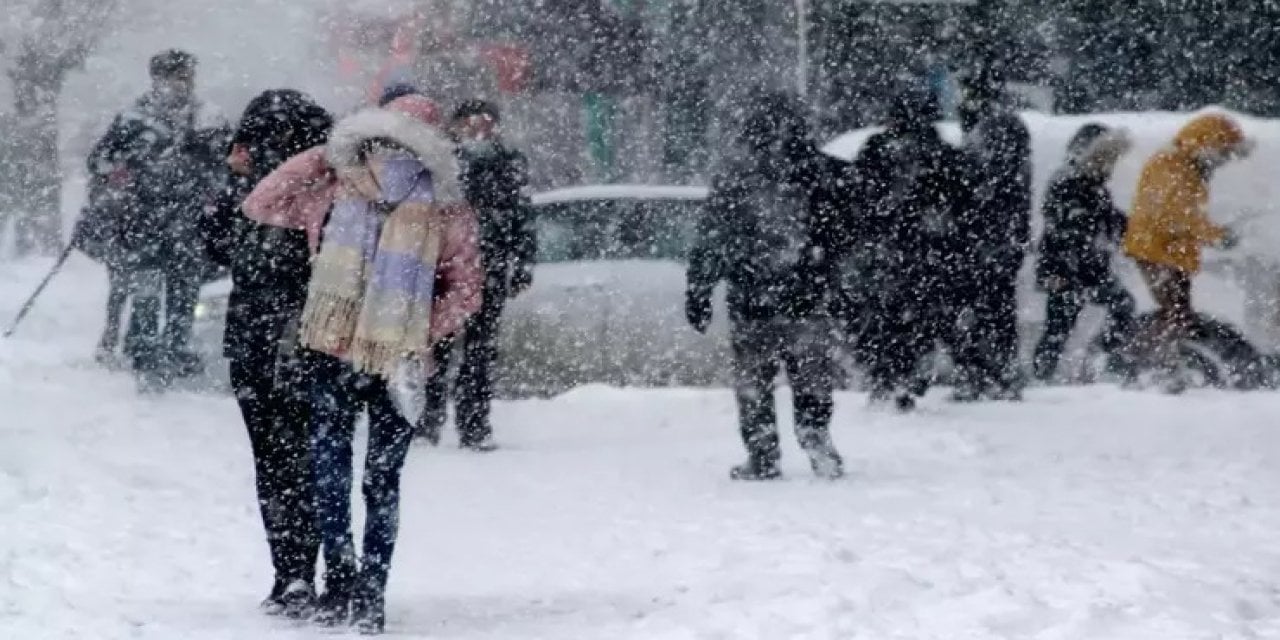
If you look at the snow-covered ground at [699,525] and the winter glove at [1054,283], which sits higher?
the winter glove at [1054,283]

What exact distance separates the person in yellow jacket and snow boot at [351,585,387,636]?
7.42m

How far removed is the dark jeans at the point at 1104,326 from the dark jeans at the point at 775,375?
366 cm

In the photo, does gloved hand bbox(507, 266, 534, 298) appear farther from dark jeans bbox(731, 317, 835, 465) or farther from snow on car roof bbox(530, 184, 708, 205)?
snow on car roof bbox(530, 184, 708, 205)

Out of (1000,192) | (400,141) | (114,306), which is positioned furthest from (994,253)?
(400,141)

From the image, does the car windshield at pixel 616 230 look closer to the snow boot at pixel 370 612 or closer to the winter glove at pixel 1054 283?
the winter glove at pixel 1054 283

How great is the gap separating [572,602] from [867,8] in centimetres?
1579

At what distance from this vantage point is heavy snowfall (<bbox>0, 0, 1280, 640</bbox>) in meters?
6.21

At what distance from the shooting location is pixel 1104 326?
13.0 meters

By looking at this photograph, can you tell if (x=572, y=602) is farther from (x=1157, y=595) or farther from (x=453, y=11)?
(x=453, y=11)

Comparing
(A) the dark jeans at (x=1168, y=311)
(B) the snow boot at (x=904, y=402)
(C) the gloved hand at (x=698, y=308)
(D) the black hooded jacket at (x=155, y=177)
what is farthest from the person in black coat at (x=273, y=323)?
(A) the dark jeans at (x=1168, y=311)

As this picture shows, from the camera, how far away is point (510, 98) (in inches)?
1010

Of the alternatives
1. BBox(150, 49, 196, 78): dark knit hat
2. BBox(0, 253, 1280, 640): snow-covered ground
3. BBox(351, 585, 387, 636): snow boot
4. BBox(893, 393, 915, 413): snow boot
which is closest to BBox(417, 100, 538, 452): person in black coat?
BBox(0, 253, 1280, 640): snow-covered ground

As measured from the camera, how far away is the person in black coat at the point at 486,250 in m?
10.8

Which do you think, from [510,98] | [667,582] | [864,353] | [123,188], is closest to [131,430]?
[123,188]
